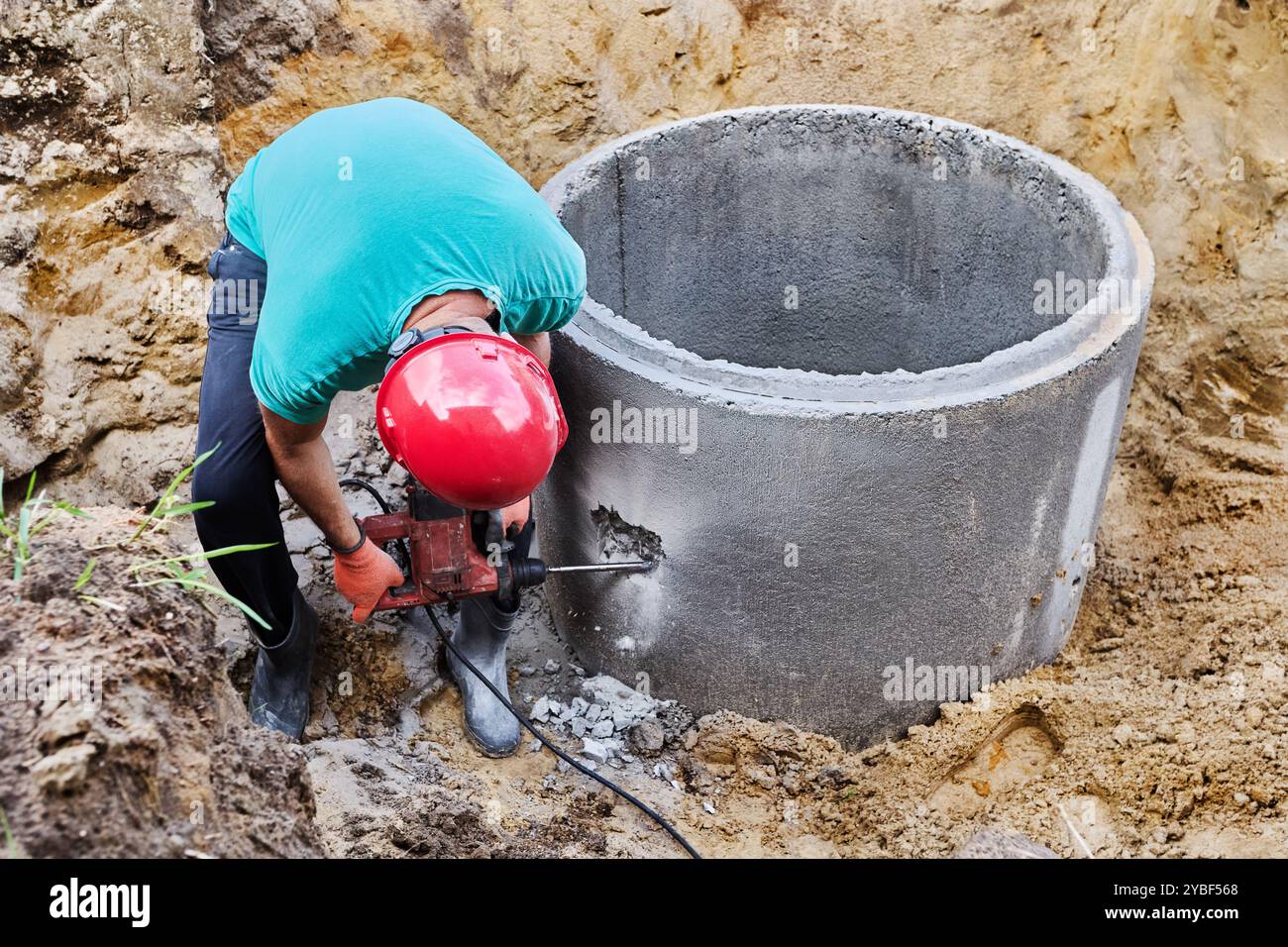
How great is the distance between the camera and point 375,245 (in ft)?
7.84

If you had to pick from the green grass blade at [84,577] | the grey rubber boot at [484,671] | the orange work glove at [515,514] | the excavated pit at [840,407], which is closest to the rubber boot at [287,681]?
the grey rubber boot at [484,671]

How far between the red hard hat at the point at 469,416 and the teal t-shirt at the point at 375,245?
0.17 m

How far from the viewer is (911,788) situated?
311cm

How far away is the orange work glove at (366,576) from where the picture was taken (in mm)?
2881

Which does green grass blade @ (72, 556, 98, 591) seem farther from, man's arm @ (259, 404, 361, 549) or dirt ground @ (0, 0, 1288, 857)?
man's arm @ (259, 404, 361, 549)

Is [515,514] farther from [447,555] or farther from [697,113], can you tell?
[697,113]

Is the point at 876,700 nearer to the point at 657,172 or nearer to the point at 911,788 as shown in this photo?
the point at 911,788

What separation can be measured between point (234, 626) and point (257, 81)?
1693 millimetres

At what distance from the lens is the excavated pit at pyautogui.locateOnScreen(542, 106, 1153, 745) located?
2.74 meters

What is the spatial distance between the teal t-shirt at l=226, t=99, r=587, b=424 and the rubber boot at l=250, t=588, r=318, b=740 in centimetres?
77

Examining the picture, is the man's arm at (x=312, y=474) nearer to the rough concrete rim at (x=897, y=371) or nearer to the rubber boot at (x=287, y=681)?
the rubber boot at (x=287, y=681)

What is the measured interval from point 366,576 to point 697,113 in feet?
7.18

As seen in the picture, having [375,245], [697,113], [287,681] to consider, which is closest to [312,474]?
[375,245]

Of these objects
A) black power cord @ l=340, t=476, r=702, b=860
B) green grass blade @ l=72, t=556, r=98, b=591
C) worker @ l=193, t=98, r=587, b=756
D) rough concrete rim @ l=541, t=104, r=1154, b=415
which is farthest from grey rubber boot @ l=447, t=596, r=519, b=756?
green grass blade @ l=72, t=556, r=98, b=591
